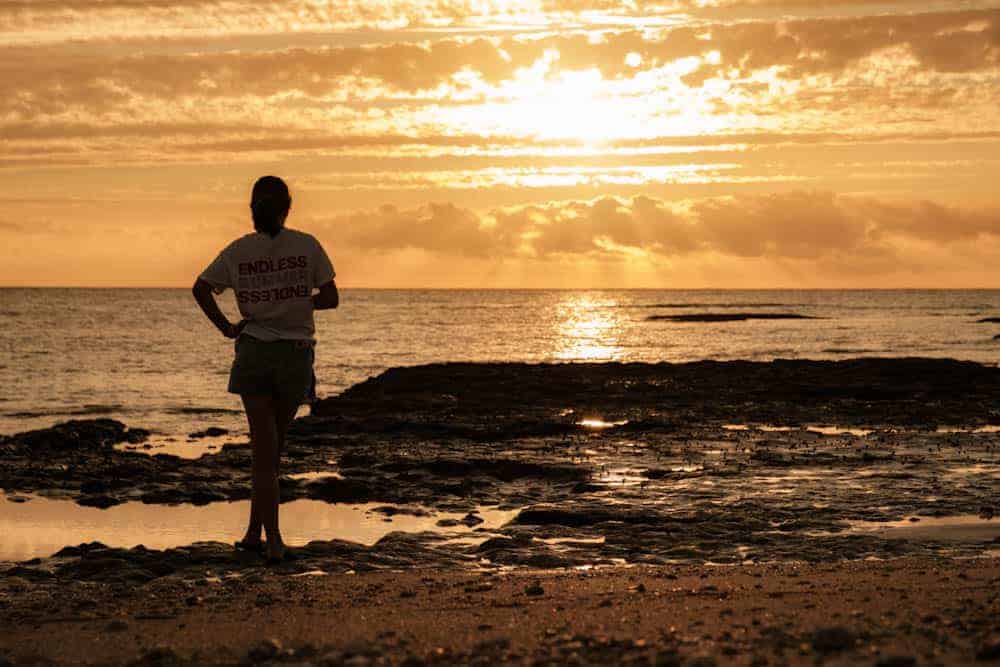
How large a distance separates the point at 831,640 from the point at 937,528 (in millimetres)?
5369

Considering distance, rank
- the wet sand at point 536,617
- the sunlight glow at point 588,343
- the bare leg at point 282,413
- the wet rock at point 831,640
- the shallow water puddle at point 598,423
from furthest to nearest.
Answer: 1. the sunlight glow at point 588,343
2. the shallow water puddle at point 598,423
3. the bare leg at point 282,413
4. the wet sand at point 536,617
5. the wet rock at point 831,640

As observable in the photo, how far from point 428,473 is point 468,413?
7975 millimetres

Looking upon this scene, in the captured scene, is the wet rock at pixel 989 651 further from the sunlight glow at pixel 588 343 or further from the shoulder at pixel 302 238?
the sunlight glow at pixel 588 343

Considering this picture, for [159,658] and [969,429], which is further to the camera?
[969,429]

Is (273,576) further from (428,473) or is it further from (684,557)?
(428,473)

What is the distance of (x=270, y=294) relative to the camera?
24.4ft

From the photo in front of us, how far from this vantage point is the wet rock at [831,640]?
477 centimetres

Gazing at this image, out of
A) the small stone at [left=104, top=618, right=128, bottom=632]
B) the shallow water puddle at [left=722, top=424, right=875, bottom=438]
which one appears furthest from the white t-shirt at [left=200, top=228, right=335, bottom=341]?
the shallow water puddle at [left=722, top=424, right=875, bottom=438]

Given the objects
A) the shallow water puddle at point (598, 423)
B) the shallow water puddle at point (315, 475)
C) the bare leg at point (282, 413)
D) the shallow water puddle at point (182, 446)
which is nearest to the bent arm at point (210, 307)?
the bare leg at point (282, 413)

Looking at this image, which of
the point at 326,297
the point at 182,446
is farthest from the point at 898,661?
the point at 182,446

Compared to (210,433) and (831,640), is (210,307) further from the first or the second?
(210,433)

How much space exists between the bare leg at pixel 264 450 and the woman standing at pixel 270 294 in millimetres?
14

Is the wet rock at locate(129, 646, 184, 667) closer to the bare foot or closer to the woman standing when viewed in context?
the woman standing

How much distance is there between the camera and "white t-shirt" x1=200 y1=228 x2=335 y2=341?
7426 millimetres
